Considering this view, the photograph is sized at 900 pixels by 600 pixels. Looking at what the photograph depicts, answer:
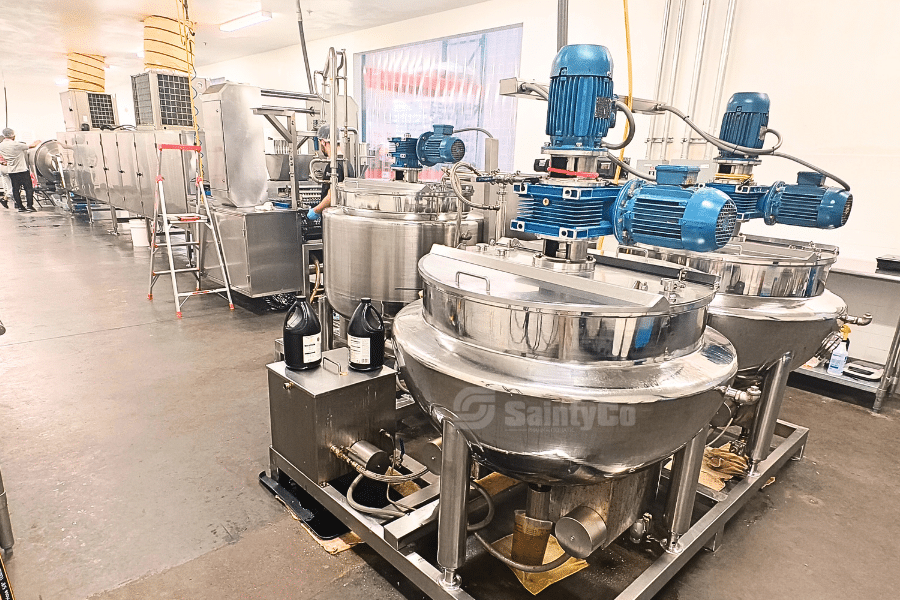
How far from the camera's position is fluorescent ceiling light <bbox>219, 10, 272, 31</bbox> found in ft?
19.7

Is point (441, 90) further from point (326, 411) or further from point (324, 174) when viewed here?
point (326, 411)

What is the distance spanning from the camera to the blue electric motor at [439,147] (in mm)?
2758

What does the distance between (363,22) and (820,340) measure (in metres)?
5.90

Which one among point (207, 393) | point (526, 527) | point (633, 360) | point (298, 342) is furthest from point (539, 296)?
point (207, 393)

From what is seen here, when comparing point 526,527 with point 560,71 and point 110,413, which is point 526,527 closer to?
point 560,71

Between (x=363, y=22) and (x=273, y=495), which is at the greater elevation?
(x=363, y=22)

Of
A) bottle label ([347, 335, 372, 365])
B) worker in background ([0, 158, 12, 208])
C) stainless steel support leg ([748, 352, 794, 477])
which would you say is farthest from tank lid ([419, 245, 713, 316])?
worker in background ([0, 158, 12, 208])

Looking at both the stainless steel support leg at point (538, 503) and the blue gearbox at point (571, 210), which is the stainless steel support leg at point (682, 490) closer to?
the stainless steel support leg at point (538, 503)

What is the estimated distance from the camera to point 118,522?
176 cm

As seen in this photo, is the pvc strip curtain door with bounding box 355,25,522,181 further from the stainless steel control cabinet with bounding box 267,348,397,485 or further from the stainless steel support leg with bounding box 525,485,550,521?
the stainless steel support leg with bounding box 525,485,550,521

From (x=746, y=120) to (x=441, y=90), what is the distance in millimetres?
4194

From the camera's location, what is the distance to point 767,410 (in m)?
1.92

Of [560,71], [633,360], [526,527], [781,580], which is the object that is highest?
[560,71]

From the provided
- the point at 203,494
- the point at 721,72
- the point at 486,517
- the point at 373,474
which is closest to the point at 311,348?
the point at 373,474
